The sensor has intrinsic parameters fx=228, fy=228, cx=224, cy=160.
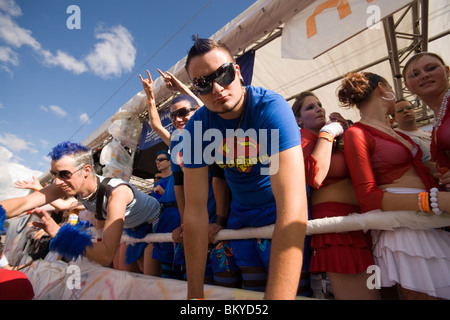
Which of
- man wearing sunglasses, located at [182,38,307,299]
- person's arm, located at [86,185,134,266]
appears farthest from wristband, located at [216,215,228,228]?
person's arm, located at [86,185,134,266]

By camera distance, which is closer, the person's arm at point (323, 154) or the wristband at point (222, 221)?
the person's arm at point (323, 154)

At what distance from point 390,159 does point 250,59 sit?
8.99 feet

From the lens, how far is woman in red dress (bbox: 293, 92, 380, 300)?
3.62 feet

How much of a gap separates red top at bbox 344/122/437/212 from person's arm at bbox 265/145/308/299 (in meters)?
0.52

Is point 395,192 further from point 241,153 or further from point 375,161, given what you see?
point 241,153

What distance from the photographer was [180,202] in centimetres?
202

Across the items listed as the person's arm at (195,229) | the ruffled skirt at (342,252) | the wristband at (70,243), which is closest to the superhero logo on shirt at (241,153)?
the person's arm at (195,229)

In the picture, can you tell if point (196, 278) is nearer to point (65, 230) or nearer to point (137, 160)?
point (65, 230)

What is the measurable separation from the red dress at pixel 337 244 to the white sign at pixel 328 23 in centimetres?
171

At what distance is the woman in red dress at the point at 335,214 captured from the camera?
1104 mm

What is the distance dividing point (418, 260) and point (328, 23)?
240 cm

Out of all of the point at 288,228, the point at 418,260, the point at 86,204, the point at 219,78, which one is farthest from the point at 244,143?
the point at 86,204

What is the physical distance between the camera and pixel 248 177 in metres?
1.36

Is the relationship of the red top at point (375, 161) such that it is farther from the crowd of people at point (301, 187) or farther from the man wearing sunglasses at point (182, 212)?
the man wearing sunglasses at point (182, 212)
